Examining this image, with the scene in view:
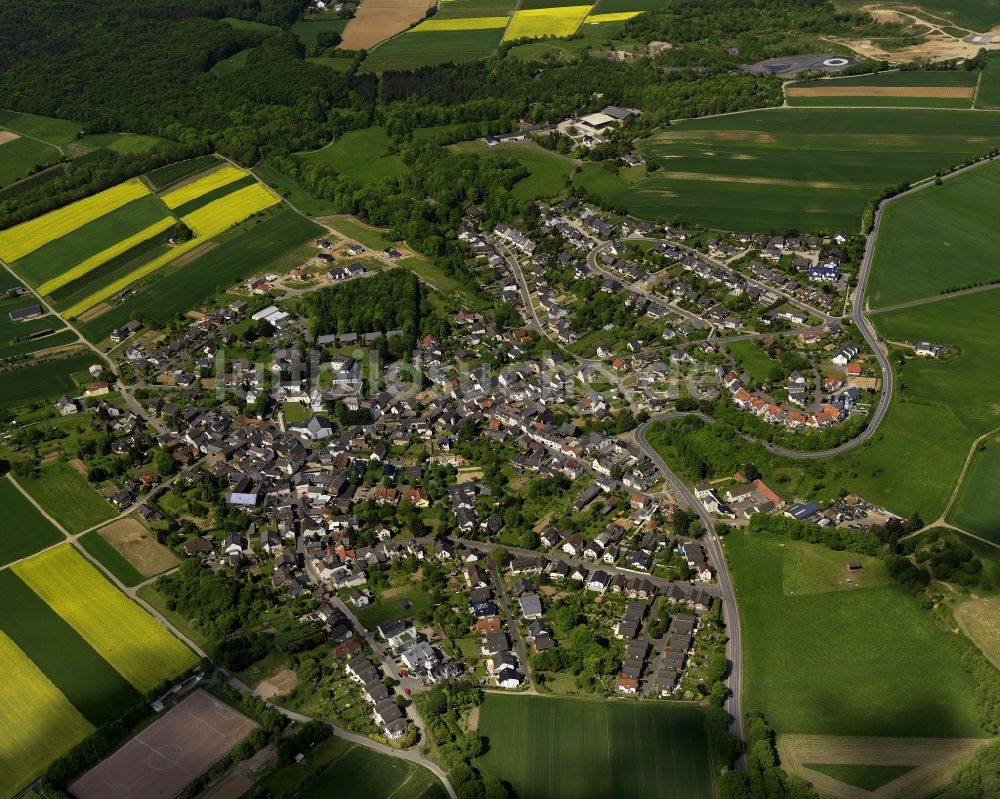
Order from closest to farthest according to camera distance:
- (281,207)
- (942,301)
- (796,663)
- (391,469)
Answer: (796,663)
(391,469)
(942,301)
(281,207)

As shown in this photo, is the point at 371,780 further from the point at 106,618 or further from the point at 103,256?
the point at 103,256

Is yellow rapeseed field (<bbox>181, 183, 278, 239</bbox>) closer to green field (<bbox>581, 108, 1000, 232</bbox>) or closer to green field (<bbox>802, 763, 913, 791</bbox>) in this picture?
green field (<bbox>581, 108, 1000, 232</bbox>)

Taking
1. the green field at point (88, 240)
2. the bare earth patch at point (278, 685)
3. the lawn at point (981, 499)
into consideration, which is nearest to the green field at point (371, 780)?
the bare earth patch at point (278, 685)

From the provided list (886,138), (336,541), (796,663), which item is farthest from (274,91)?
(796,663)

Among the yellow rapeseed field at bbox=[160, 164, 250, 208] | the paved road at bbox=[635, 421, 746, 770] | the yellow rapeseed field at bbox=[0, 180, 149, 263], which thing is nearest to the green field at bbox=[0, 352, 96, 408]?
the yellow rapeseed field at bbox=[0, 180, 149, 263]

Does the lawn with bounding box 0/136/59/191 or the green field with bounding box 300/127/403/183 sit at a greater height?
Result: the green field with bounding box 300/127/403/183

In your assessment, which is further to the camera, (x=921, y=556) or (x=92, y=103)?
(x=92, y=103)

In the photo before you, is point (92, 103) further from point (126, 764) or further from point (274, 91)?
point (126, 764)
